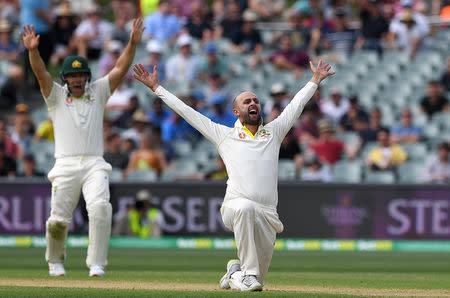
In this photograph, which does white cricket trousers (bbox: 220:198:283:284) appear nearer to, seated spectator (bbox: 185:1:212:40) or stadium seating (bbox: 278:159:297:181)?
stadium seating (bbox: 278:159:297:181)

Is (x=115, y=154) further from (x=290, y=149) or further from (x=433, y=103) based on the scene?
(x=433, y=103)

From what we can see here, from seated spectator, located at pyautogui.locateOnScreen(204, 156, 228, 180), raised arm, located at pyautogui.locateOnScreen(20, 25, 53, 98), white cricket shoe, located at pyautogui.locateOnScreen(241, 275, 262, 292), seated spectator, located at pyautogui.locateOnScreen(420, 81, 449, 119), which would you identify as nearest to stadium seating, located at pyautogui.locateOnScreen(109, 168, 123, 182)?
seated spectator, located at pyautogui.locateOnScreen(204, 156, 228, 180)

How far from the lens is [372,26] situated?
19.1 meters

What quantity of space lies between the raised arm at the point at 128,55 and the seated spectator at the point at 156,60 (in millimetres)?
8455

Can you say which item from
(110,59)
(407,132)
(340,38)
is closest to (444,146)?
A: (407,132)

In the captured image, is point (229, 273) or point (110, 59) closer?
point (229, 273)

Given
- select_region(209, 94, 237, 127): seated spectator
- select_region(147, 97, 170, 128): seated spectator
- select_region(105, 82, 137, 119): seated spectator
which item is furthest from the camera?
select_region(105, 82, 137, 119): seated spectator

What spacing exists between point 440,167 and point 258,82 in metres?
4.49

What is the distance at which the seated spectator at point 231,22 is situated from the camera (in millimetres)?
19188

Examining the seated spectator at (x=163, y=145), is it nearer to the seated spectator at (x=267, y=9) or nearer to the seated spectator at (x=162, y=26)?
the seated spectator at (x=162, y=26)

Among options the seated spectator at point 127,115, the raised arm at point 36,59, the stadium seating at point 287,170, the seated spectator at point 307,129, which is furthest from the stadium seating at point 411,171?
the raised arm at point 36,59

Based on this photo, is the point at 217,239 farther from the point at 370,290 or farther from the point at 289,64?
the point at 370,290

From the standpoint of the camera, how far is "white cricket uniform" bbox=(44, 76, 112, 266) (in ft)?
30.0

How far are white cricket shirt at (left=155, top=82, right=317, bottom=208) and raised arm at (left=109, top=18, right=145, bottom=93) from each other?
4.49 feet
